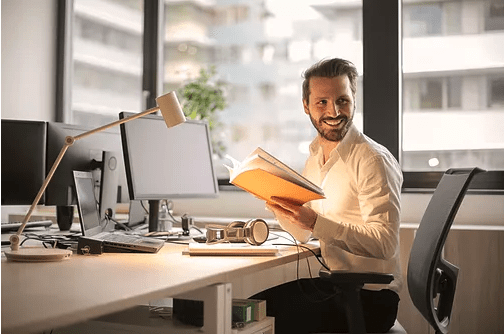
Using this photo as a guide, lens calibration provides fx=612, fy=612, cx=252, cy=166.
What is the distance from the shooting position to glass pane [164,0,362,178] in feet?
11.9

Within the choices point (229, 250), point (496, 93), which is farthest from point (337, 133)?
point (496, 93)

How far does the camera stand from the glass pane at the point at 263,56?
3637 millimetres

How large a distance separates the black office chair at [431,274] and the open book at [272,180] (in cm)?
28

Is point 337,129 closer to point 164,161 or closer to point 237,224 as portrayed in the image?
point 237,224

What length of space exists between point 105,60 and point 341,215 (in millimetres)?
2756

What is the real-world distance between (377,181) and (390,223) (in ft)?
0.48

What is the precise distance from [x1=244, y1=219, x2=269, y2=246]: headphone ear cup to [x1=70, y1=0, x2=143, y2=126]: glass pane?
2215 millimetres

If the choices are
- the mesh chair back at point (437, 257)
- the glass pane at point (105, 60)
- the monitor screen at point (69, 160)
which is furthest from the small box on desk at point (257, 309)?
the glass pane at point (105, 60)

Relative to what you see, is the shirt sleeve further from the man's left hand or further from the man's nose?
the man's nose

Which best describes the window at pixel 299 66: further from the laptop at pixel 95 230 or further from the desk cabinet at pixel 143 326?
the desk cabinet at pixel 143 326

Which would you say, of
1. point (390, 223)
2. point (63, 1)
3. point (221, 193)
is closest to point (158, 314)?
point (390, 223)

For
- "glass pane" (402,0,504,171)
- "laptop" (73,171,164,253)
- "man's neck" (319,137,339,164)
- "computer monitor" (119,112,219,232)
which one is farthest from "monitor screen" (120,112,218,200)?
"glass pane" (402,0,504,171)

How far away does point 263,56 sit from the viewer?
3.80 m

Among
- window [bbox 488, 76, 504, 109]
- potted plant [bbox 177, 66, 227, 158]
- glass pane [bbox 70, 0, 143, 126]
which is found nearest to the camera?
window [bbox 488, 76, 504, 109]
